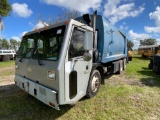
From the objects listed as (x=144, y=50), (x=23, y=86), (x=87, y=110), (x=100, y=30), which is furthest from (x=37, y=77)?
(x=144, y=50)

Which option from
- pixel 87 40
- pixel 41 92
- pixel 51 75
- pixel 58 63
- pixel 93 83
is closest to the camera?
pixel 58 63

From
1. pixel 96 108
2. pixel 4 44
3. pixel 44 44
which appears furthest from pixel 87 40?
pixel 4 44

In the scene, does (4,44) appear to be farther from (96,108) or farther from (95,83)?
(96,108)

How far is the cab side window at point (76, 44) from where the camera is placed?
310 cm

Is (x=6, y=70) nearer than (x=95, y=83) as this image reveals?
No

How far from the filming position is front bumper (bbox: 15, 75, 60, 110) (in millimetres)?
2793

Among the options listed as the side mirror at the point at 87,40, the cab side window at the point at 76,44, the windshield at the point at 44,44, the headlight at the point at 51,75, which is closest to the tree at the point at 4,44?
the windshield at the point at 44,44

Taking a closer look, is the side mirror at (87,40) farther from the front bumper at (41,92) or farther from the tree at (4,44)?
the tree at (4,44)

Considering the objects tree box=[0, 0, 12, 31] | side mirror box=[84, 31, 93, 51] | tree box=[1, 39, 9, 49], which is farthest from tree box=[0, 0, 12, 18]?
tree box=[1, 39, 9, 49]

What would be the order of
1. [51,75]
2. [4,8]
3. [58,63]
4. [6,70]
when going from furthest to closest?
[4,8], [6,70], [51,75], [58,63]

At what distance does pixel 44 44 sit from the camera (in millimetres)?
3451

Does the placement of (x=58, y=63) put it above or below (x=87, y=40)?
below

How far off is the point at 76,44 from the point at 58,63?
0.77 metres

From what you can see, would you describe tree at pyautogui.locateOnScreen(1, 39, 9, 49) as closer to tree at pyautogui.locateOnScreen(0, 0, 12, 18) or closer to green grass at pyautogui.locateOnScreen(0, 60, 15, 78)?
tree at pyautogui.locateOnScreen(0, 0, 12, 18)
